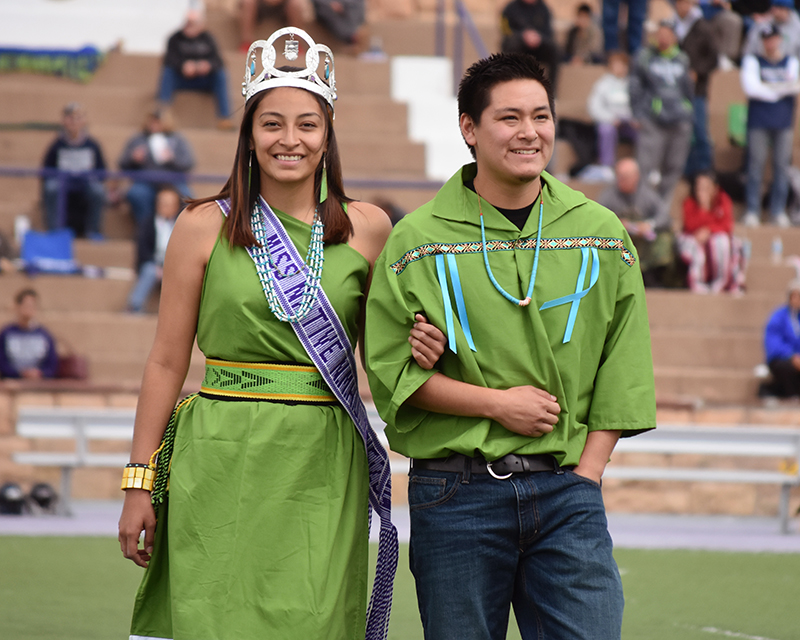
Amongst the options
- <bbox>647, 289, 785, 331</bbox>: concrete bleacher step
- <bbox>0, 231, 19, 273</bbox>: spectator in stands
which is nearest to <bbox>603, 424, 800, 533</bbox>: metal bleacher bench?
<bbox>647, 289, 785, 331</bbox>: concrete bleacher step

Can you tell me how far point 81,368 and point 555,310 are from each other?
30.6ft

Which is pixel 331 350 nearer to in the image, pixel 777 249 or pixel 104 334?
pixel 104 334

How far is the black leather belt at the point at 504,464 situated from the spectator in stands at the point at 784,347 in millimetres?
8946

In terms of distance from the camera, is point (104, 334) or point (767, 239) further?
point (767, 239)

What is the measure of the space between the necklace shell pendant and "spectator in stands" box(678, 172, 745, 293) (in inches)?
391

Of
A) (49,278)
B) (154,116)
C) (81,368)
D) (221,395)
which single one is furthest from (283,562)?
(154,116)

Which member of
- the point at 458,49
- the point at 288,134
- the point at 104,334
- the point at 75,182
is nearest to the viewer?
the point at 288,134

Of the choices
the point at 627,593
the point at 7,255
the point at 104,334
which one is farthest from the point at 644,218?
the point at 627,593

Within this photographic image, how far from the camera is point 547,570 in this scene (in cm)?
346

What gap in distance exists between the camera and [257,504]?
367 cm

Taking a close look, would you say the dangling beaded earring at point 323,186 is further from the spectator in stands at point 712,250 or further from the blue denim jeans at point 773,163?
the blue denim jeans at point 773,163

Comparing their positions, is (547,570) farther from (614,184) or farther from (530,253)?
(614,184)

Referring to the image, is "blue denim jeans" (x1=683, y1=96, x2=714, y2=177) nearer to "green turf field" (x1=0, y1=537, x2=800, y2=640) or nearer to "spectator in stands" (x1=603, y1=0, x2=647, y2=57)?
"spectator in stands" (x1=603, y1=0, x2=647, y2=57)

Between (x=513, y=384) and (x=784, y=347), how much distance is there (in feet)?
29.9
